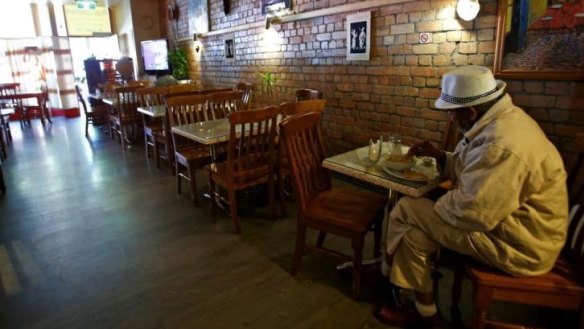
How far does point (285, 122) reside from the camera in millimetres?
2078

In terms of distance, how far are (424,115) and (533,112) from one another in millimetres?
831

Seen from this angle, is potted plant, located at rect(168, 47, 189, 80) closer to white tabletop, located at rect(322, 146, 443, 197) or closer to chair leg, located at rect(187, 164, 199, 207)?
chair leg, located at rect(187, 164, 199, 207)

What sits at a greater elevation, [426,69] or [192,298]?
[426,69]

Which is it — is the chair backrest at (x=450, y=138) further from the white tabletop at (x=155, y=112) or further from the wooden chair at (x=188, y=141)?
the white tabletop at (x=155, y=112)

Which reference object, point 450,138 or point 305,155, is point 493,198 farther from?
point 450,138

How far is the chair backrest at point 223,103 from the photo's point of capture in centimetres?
403

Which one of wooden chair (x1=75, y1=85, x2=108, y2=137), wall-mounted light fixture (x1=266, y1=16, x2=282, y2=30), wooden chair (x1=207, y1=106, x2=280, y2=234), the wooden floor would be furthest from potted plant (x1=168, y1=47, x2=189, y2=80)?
wooden chair (x1=207, y1=106, x2=280, y2=234)

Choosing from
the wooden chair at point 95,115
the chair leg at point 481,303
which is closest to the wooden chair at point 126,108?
the wooden chair at point 95,115

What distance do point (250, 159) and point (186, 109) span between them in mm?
1255

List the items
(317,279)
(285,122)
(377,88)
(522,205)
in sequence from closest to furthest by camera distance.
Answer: (522,205) → (285,122) → (317,279) → (377,88)

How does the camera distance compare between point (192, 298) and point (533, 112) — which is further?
point (533, 112)

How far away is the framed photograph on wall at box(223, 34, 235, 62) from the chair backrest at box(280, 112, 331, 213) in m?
3.94

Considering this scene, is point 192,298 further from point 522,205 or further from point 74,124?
point 74,124

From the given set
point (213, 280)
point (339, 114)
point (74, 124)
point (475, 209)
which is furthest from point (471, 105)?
point (74, 124)
